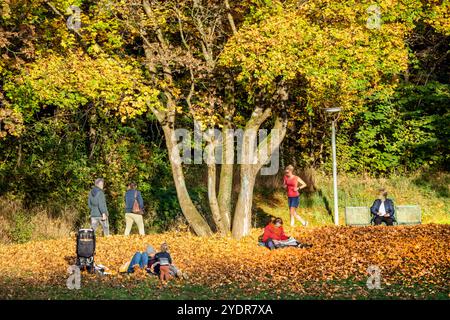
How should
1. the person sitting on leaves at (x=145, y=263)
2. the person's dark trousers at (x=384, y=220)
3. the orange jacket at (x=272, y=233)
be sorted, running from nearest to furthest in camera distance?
the person sitting on leaves at (x=145, y=263) → the orange jacket at (x=272, y=233) → the person's dark trousers at (x=384, y=220)

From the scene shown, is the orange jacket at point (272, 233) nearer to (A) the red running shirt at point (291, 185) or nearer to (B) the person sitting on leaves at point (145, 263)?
(B) the person sitting on leaves at point (145, 263)

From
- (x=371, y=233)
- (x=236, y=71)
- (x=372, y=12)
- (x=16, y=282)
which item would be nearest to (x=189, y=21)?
(x=236, y=71)

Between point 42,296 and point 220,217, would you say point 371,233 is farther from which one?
point 42,296

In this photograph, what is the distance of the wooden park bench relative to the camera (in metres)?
25.4

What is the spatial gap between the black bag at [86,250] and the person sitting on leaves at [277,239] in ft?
15.7

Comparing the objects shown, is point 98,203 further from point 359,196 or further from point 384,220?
point 359,196

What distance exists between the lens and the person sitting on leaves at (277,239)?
20.8 m

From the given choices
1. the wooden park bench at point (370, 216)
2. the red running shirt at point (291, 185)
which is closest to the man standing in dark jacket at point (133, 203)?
the red running shirt at point (291, 185)

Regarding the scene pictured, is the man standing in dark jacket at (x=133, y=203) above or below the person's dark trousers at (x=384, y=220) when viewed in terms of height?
above

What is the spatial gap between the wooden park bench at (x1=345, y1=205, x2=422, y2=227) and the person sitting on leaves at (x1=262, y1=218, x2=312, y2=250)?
4778mm

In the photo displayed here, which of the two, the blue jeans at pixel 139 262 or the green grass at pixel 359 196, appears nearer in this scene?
the blue jeans at pixel 139 262

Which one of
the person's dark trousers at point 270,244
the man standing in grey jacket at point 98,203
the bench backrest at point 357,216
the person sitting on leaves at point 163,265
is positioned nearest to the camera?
the person sitting on leaves at point 163,265

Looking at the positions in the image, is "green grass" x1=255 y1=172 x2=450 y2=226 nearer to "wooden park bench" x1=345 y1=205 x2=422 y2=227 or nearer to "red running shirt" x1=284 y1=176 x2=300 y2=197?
"wooden park bench" x1=345 y1=205 x2=422 y2=227

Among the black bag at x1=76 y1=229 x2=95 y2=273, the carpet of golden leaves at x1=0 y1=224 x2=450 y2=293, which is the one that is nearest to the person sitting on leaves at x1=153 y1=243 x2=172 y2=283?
the carpet of golden leaves at x1=0 y1=224 x2=450 y2=293
